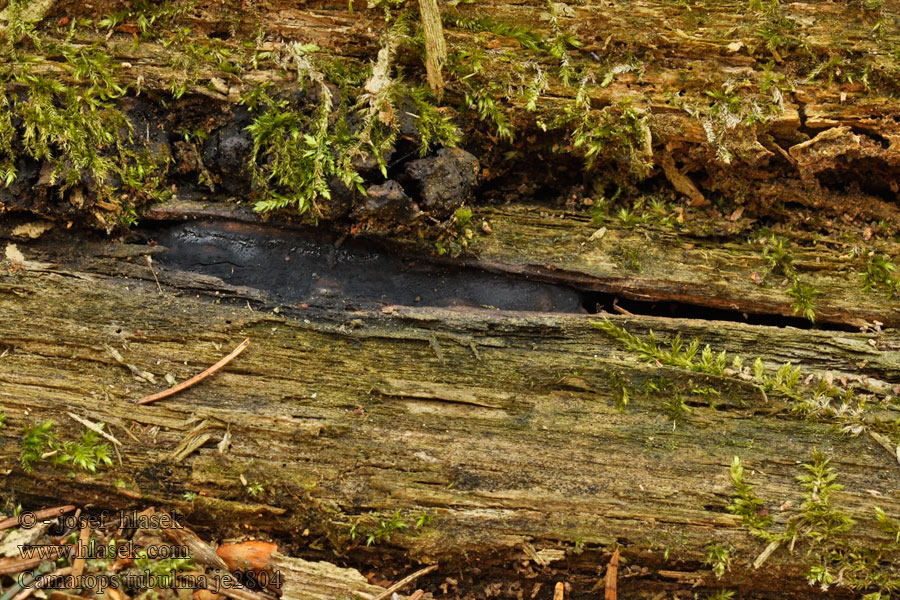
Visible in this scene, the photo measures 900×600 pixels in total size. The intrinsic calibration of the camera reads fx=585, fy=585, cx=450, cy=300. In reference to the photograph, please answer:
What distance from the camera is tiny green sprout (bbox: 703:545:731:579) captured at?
3.23 meters

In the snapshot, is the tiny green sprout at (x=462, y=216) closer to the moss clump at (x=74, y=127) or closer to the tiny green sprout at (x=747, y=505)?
the moss clump at (x=74, y=127)

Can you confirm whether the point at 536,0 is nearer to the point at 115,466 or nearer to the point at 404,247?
the point at 404,247

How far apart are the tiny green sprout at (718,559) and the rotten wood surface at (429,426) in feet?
0.14

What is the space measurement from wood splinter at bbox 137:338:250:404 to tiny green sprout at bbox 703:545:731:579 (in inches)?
115

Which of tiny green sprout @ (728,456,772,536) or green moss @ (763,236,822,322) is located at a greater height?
green moss @ (763,236,822,322)

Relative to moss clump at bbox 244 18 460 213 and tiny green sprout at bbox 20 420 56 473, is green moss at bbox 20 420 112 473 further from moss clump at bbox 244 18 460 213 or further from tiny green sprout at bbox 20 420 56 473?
moss clump at bbox 244 18 460 213

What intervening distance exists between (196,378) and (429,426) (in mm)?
1401

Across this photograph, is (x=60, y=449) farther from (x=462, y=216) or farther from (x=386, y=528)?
(x=462, y=216)

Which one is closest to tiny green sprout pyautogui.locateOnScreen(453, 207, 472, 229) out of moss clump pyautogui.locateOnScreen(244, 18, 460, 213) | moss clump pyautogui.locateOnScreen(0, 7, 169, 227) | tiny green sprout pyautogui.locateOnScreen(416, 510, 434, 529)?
moss clump pyautogui.locateOnScreen(244, 18, 460, 213)

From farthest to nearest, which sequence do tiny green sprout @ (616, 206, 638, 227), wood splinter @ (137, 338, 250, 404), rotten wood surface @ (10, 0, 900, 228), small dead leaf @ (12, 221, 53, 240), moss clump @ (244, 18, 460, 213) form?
tiny green sprout @ (616, 206, 638, 227) < rotten wood surface @ (10, 0, 900, 228) < small dead leaf @ (12, 221, 53, 240) < moss clump @ (244, 18, 460, 213) < wood splinter @ (137, 338, 250, 404)

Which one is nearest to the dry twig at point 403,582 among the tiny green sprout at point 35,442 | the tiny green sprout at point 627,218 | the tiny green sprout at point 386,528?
the tiny green sprout at point 386,528

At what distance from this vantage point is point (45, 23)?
150 inches

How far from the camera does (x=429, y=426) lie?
345cm

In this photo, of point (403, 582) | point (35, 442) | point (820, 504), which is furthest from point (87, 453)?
point (820, 504)
